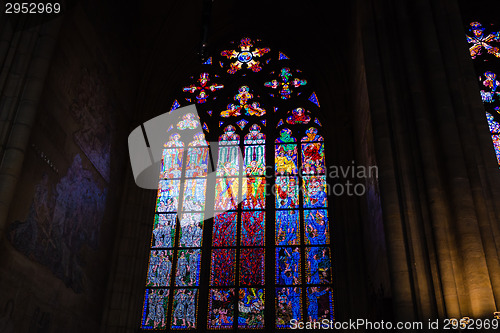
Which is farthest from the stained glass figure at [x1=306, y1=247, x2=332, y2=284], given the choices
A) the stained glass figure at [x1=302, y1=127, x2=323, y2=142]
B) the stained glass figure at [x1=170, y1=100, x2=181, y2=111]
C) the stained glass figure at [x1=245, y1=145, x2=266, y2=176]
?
the stained glass figure at [x1=170, y1=100, x2=181, y2=111]

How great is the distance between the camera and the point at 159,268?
1202 cm

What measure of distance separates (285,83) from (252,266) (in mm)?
4974

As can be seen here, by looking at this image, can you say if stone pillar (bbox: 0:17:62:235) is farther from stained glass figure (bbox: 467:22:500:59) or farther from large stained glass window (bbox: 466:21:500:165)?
stained glass figure (bbox: 467:22:500:59)

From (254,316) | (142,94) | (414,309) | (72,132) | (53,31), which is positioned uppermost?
(142,94)

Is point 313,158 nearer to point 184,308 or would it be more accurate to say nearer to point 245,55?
point 245,55

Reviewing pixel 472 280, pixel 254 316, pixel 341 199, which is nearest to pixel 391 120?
pixel 472 280

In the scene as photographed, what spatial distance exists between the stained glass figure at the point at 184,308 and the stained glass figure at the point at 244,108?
460 cm

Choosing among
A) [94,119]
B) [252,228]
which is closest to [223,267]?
[252,228]

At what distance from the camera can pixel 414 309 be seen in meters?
7.23

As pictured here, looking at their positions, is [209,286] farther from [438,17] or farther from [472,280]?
[438,17]

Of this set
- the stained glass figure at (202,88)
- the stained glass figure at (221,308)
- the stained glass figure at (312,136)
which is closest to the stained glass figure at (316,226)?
the stained glass figure at (312,136)

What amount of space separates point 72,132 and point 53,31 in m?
1.88

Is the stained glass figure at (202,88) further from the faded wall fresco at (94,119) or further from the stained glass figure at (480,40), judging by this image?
the stained glass figure at (480,40)

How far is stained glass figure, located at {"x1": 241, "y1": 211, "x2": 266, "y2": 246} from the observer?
12102mm
